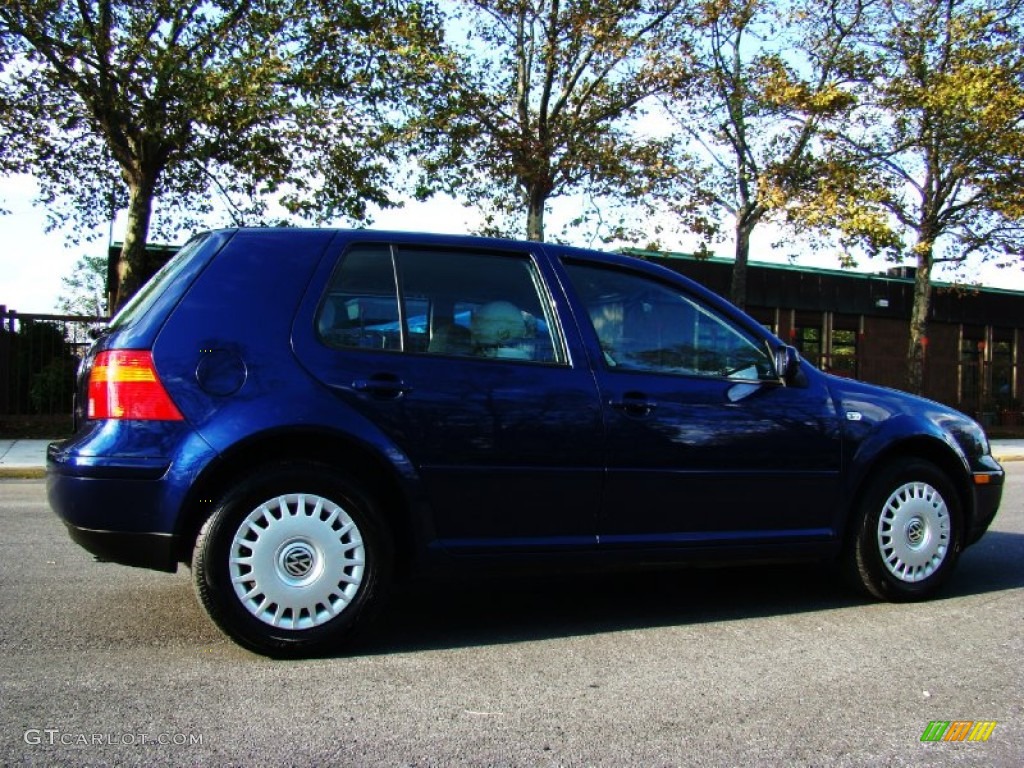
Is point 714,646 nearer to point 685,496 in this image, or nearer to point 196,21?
point 685,496

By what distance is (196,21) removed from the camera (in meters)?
16.1

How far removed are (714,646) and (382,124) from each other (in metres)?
14.1

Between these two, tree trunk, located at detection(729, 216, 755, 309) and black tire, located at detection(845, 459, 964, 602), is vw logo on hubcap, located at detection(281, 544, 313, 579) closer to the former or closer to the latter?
black tire, located at detection(845, 459, 964, 602)

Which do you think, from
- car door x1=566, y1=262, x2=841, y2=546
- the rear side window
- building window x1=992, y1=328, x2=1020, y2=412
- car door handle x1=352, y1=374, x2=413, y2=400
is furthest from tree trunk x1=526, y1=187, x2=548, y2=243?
building window x1=992, y1=328, x2=1020, y2=412

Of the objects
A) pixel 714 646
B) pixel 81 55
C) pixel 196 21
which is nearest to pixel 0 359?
pixel 81 55

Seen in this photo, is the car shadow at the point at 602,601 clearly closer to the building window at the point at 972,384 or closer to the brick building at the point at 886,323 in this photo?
the brick building at the point at 886,323

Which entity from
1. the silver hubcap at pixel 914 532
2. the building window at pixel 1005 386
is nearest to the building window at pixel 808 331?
the building window at pixel 1005 386

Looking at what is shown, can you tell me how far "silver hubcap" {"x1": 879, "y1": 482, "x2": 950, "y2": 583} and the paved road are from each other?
Result: 0.21m

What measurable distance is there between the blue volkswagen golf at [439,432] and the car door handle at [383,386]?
10 millimetres

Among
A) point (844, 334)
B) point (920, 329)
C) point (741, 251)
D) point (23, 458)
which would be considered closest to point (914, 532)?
point (23, 458)

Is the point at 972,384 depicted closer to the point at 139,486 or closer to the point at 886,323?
the point at 886,323

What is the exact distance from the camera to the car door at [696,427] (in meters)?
4.08

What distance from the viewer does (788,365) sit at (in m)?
4.42

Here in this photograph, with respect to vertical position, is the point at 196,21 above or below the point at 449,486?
above
